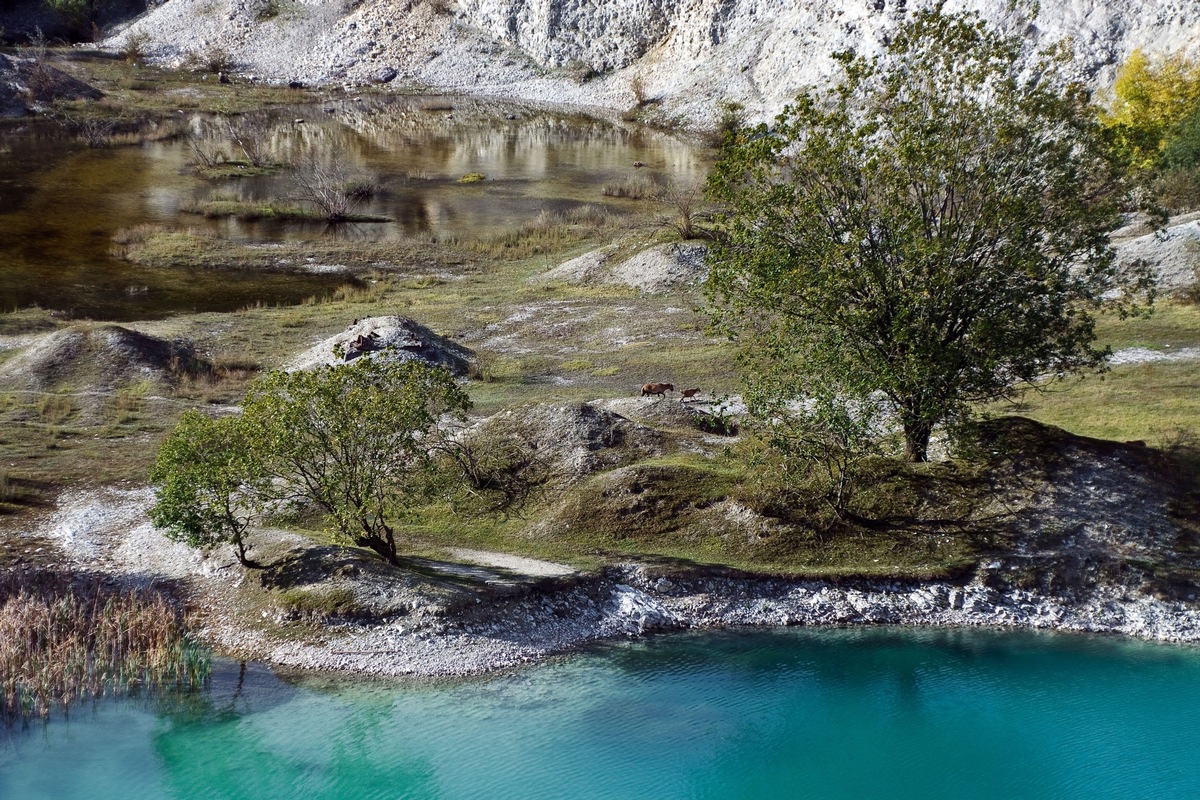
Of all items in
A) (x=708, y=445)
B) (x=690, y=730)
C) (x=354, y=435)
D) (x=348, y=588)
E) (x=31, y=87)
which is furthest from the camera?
Result: (x=31, y=87)

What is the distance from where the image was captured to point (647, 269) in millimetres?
52938

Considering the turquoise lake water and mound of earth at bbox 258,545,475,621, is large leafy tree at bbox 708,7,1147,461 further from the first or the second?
mound of earth at bbox 258,545,475,621

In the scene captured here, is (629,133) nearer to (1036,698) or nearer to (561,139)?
(561,139)

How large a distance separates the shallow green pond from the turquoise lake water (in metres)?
33.5

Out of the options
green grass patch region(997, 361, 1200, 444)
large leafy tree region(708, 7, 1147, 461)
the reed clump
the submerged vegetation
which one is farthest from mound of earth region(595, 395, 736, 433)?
the reed clump

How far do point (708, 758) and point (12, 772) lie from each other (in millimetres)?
11906

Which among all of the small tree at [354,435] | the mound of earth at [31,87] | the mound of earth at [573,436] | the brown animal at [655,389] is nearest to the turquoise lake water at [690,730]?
the small tree at [354,435]

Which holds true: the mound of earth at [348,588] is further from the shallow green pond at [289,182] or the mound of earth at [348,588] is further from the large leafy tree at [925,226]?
the shallow green pond at [289,182]

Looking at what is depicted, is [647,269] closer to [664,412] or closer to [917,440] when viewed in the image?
[664,412]

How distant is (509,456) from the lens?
29719mm

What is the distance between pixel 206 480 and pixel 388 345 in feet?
47.6

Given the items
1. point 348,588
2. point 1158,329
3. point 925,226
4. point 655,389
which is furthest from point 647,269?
point 348,588

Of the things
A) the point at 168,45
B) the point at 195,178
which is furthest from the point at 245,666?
the point at 168,45

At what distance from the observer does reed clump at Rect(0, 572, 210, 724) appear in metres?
20.4
